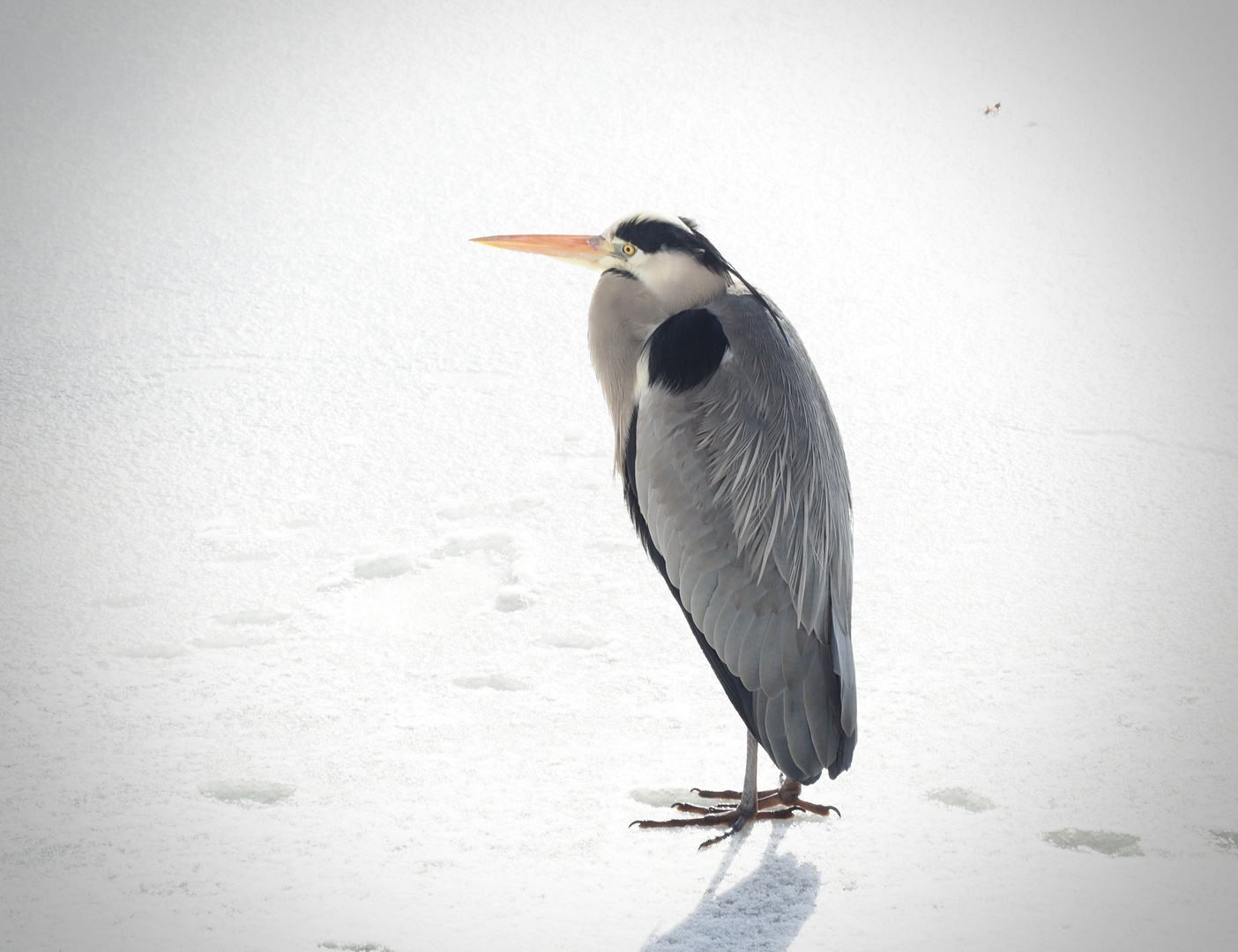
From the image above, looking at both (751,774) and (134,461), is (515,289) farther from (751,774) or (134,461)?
(751,774)

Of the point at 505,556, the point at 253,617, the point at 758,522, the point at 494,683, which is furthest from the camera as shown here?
the point at 505,556

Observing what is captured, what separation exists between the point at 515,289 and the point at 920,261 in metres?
2.13

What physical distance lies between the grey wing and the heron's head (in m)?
0.09

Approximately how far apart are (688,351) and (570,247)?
1.70ft

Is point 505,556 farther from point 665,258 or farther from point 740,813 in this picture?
point 740,813

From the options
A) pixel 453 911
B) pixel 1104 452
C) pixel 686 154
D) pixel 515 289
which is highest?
pixel 686 154

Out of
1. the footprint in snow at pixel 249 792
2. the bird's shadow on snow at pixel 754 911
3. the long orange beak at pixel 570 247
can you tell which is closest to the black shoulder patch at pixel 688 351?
the long orange beak at pixel 570 247

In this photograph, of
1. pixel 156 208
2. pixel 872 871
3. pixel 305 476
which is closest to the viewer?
pixel 872 871

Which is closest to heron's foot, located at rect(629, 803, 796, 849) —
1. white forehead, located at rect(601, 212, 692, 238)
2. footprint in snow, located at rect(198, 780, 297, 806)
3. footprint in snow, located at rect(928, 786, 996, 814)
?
footprint in snow, located at rect(928, 786, 996, 814)

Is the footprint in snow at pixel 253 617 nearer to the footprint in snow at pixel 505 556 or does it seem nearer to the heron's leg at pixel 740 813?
the footprint in snow at pixel 505 556

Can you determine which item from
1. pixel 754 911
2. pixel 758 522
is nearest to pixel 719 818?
pixel 754 911

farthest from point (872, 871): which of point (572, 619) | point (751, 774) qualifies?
point (572, 619)

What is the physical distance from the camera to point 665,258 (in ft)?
8.63

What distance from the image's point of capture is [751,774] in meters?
2.37
